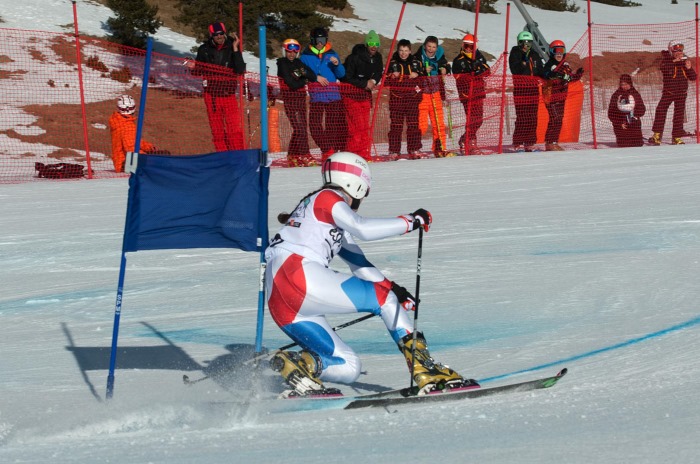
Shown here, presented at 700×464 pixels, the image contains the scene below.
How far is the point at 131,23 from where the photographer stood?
92.3 ft

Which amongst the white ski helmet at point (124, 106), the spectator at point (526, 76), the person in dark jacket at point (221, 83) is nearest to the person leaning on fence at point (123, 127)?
the white ski helmet at point (124, 106)

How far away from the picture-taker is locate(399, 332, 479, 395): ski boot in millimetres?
5582

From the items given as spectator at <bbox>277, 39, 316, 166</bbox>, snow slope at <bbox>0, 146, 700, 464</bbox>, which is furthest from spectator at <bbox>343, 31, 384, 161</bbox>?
snow slope at <bbox>0, 146, 700, 464</bbox>

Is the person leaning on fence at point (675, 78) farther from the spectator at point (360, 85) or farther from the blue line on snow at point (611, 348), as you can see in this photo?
the blue line on snow at point (611, 348)

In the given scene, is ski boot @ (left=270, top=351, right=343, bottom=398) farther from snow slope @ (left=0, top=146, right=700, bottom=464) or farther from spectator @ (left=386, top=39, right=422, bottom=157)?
spectator @ (left=386, top=39, right=422, bottom=157)

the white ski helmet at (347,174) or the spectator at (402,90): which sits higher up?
the spectator at (402,90)

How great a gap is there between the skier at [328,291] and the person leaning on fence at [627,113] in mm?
13296

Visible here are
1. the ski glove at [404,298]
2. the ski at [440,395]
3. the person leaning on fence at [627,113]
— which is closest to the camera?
the ski at [440,395]

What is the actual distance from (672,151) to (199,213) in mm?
13282

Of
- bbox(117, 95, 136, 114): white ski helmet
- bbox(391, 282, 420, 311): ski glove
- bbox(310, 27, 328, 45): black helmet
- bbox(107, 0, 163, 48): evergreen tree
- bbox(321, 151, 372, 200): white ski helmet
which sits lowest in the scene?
bbox(391, 282, 420, 311): ski glove

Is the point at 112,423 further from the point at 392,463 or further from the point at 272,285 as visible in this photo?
the point at 392,463

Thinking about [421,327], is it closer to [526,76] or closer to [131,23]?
[526,76]

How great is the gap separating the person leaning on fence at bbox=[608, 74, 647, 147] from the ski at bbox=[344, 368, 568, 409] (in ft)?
43.6

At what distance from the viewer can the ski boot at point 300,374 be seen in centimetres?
561
